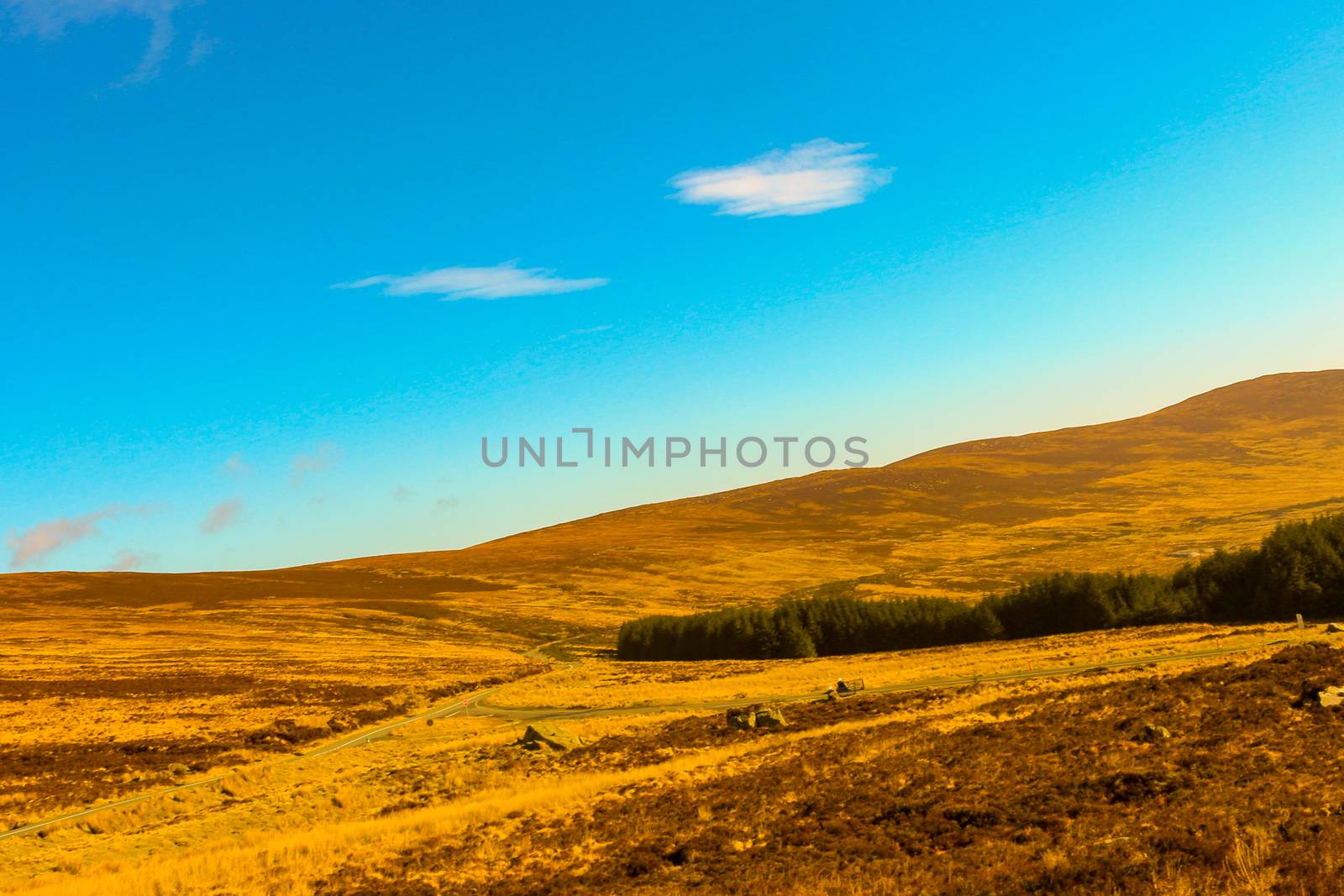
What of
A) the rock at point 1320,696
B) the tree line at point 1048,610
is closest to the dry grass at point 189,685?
the tree line at point 1048,610

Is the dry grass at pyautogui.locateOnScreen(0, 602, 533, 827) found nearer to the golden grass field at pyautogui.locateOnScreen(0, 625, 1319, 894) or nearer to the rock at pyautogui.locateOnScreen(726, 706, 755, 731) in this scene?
the golden grass field at pyautogui.locateOnScreen(0, 625, 1319, 894)

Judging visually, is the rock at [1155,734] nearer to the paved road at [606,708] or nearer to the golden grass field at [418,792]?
the golden grass field at [418,792]

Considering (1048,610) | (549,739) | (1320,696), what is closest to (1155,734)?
(1320,696)

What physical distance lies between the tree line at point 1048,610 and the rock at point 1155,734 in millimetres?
50581

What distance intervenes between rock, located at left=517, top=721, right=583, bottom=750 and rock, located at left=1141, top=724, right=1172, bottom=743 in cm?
2140

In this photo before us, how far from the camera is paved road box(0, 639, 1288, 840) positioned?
31516 mm

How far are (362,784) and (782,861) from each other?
21.6 m

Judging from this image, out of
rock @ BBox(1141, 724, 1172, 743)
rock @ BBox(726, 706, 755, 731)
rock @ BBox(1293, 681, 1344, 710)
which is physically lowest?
rock @ BBox(726, 706, 755, 731)

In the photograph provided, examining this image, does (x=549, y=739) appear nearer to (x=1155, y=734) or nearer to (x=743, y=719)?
(x=743, y=719)

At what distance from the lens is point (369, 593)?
154 metres

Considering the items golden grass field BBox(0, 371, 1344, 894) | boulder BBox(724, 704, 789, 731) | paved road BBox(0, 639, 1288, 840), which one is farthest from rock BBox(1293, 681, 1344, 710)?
boulder BBox(724, 704, 789, 731)

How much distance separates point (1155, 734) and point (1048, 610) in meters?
58.5

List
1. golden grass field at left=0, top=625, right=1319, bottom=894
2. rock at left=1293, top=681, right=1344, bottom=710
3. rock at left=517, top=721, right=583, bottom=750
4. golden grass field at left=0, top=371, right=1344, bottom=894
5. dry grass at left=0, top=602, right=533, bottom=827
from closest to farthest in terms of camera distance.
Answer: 1. golden grass field at left=0, top=371, right=1344, bottom=894
2. golden grass field at left=0, top=625, right=1319, bottom=894
3. rock at left=1293, top=681, right=1344, bottom=710
4. rock at left=517, top=721, right=583, bottom=750
5. dry grass at left=0, top=602, right=533, bottom=827

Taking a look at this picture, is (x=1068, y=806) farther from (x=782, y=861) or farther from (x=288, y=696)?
(x=288, y=696)
